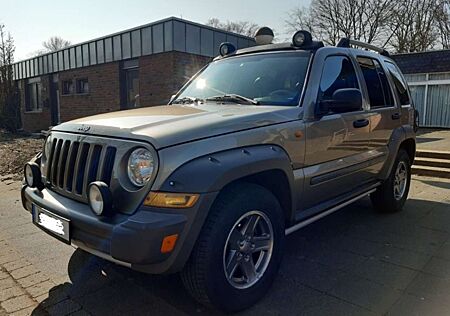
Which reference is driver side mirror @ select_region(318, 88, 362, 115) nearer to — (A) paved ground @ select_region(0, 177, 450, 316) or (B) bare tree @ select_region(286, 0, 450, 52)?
(A) paved ground @ select_region(0, 177, 450, 316)

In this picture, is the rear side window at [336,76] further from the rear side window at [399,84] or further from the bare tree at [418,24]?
the bare tree at [418,24]

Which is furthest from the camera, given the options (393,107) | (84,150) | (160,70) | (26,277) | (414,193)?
(160,70)

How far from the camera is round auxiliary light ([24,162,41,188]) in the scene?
2801 millimetres

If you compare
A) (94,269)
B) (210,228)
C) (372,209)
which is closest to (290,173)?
(210,228)

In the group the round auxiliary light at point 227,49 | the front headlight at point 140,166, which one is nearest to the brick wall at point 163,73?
the round auxiliary light at point 227,49

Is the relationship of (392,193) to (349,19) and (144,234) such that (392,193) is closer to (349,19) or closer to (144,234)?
(144,234)

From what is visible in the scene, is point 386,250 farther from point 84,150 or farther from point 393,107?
point 84,150

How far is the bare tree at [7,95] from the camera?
17891mm

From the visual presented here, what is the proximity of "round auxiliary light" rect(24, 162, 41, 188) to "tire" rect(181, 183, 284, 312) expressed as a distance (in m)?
1.46

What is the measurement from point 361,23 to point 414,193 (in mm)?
26980

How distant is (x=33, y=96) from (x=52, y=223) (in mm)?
18712

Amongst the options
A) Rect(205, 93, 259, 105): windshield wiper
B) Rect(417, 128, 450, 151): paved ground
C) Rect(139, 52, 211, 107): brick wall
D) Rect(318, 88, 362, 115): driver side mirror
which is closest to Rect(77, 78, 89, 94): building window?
Rect(139, 52, 211, 107): brick wall

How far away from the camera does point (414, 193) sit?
19.2 feet

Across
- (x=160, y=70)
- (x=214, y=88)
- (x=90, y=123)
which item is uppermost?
(x=160, y=70)
